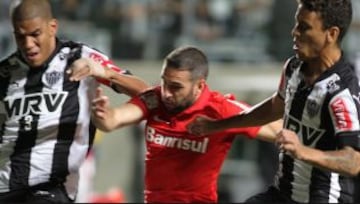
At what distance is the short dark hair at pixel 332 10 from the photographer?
5.62 meters

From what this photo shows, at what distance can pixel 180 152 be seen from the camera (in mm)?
6430

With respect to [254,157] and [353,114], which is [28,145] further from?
[254,157]

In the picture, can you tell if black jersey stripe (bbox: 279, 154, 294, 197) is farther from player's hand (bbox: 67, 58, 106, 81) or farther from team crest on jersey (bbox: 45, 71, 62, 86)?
team crest on jersey (bbox: 45, 71, 62, 86)

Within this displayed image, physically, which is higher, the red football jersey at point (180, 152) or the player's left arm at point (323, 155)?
the player's left arm at point (323, 155)

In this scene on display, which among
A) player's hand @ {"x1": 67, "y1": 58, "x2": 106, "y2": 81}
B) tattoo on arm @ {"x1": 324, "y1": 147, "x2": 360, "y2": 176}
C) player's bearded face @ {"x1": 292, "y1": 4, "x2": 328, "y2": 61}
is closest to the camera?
tattoo on arm @ {"x1": 324, "y1": 147, "x2": 360, "y2": 176}

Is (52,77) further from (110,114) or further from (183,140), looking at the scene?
(183,140)

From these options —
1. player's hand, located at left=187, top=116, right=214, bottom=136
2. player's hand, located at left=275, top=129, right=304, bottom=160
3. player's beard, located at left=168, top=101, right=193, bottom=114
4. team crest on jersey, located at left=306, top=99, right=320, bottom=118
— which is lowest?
player's hand, located at left=187, top=116, right=214, bottom=136

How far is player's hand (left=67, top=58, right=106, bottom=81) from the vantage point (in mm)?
6066

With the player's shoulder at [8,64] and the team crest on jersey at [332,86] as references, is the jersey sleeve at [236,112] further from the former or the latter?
the player's shoulder at [8,64]

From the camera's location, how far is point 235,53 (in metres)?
13.4

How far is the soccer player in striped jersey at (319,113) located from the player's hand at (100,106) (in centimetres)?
90

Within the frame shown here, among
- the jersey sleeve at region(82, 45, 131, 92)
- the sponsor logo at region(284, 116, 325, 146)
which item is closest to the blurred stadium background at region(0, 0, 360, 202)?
the jersey sleeve at region(82, 45, 131, 92)

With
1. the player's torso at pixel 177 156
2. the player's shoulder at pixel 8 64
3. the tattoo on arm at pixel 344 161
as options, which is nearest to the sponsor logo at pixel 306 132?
the tattoo on arm at pixel 344 161

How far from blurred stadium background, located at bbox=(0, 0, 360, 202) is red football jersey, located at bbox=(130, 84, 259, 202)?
657 centimetres
